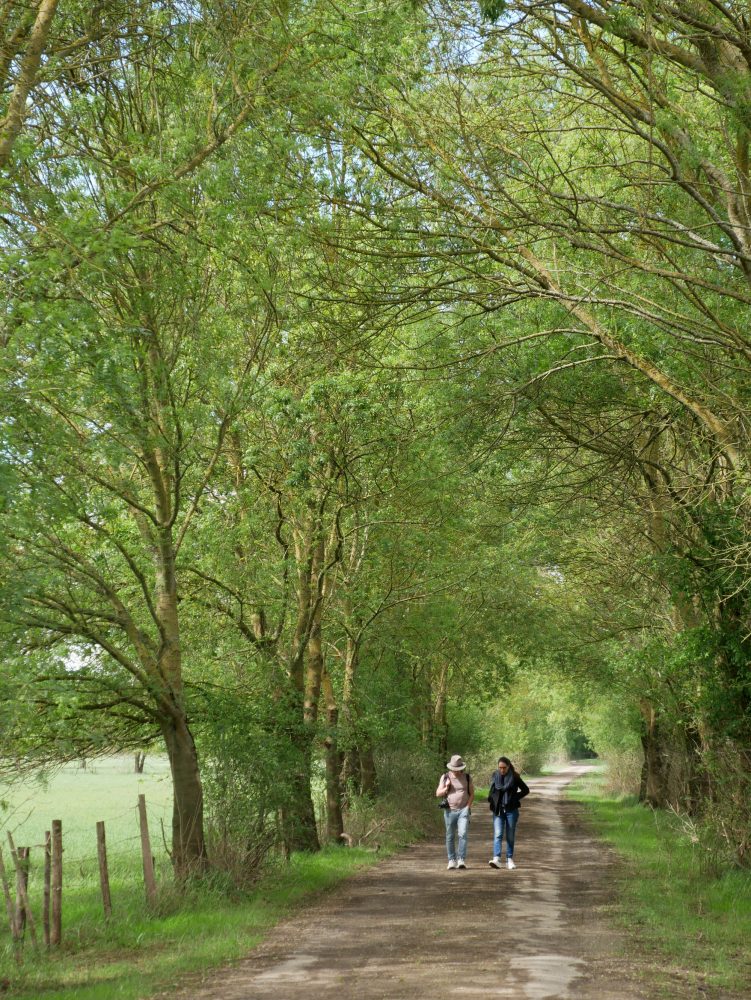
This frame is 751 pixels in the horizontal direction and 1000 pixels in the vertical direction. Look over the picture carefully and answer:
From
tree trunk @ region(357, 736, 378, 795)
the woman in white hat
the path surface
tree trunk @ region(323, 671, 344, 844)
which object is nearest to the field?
the path surface

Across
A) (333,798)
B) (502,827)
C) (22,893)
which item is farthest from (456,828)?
(22,893)

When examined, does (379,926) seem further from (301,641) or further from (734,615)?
(301,641)

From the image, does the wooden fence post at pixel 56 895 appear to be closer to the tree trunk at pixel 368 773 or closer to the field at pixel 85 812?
the field at pixel 85 812

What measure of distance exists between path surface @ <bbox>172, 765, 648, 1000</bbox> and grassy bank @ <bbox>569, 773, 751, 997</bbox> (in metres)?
0.40

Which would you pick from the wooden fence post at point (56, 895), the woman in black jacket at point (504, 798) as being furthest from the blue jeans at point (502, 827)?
the wooden fence post at point (56, 895)

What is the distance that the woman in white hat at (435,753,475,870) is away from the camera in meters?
17.5

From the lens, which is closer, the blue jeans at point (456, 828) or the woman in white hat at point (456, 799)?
the woman in white hat at point (456, 799)

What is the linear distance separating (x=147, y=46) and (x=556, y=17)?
168 inches

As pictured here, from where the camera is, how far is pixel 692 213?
11.5 meters

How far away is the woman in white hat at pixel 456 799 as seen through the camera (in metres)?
17.5

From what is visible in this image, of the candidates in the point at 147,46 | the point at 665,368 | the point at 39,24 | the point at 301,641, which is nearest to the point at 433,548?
the point at 301,641

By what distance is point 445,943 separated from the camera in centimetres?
1106

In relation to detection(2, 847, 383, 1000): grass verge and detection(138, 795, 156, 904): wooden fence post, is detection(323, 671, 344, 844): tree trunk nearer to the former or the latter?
detection(2, 847, 383, 1000): grass verge

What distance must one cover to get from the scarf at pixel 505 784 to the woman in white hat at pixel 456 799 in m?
0.52
